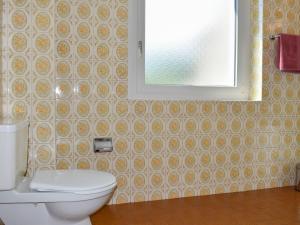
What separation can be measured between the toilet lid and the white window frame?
0.74 meters

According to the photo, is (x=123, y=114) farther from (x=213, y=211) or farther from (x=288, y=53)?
(x=288, y=53)

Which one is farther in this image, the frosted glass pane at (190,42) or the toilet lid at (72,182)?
the frosted glass pane at (190,42)

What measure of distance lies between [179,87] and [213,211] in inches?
36.9

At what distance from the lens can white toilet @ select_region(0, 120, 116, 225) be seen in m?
1.55

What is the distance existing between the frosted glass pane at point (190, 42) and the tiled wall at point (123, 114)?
0.22 meters

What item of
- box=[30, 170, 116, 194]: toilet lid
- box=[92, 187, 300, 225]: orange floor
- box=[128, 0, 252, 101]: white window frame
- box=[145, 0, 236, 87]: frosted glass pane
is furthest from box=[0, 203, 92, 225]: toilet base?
box=[145, 0, 236, 87]: frosted glass pane

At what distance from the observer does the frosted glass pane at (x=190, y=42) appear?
238cm

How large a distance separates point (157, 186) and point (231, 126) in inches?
30.0

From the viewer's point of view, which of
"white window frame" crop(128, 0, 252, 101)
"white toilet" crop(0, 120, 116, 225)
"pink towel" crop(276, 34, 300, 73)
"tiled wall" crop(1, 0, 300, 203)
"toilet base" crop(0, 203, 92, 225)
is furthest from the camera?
"pink towel" crop(276, 34, 300, 73)

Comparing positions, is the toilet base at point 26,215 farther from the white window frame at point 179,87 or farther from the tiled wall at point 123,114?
the white window frame at point 179,87

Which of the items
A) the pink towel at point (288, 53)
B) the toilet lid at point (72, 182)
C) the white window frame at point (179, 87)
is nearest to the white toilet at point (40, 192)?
the toilet lid at point (72, 182)

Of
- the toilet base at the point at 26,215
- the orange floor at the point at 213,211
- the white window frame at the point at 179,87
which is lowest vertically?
the orange floor at the point at 213,211

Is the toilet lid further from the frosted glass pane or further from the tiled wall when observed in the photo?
the frosted glass pane

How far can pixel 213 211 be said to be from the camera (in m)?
2.12
